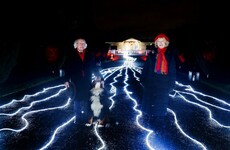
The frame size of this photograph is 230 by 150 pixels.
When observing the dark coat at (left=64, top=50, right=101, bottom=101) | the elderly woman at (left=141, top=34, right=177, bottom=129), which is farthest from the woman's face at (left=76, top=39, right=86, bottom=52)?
the elderly woman at (left=141, top=34, right=177, bottom=129)

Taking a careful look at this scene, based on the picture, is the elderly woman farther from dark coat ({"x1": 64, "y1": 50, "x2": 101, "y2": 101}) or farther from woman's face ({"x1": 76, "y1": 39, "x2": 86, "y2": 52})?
woman's face ({"x1": 76, "y1": 39, "x2": 86, "y2": 52})

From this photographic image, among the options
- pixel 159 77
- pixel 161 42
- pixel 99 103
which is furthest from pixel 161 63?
pixel 99 103

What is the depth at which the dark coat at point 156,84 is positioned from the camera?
220 inches

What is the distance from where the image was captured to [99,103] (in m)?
6.20

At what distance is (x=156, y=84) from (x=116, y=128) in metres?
1.27

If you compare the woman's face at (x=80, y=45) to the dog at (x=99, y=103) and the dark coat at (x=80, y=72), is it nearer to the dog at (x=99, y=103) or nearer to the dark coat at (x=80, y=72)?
the dark coat at (x=80, y=72)

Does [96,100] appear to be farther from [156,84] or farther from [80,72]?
[156,84]

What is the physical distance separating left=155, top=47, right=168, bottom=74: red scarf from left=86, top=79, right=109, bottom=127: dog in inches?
49.5

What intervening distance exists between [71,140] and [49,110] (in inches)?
104

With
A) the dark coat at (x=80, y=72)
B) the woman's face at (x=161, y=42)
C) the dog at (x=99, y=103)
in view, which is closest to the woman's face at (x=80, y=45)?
the dark coat at (x=80, y=72)

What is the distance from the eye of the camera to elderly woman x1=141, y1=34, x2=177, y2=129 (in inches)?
219

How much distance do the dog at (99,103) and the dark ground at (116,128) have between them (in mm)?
235

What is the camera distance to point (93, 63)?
20.0 feet

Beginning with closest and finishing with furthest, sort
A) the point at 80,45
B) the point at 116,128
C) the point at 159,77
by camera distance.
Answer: the point at 159,77
the point at 80,45
the point at 116,128
